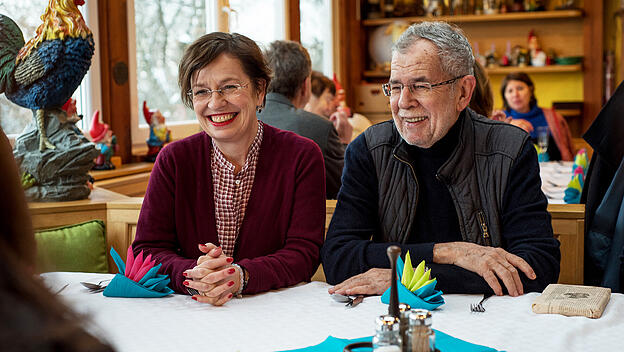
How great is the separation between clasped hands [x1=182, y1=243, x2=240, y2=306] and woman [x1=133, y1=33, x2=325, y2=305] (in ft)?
0.74

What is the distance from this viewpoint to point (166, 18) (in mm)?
4246

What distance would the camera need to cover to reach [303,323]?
145cm

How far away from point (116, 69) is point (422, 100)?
2.06 m

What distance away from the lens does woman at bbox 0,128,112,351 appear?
429 mm

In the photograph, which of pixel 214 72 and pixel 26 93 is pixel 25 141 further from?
pixel 214 72

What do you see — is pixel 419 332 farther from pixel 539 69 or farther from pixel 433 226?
pixel 539 69

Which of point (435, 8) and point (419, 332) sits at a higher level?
point (435, 8)

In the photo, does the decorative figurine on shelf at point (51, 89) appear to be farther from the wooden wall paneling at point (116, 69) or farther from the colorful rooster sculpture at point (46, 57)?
the wooden wall paneling at point (116, 69)

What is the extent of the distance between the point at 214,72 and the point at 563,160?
3354 mm

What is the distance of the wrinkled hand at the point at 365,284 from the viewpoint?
1644 mm

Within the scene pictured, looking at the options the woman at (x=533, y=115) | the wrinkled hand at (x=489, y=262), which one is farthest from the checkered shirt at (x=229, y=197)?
the woman at (x=533, y=115)

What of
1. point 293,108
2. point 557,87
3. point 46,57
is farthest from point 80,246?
point 557,87

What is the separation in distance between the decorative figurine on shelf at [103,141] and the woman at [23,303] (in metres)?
2.71

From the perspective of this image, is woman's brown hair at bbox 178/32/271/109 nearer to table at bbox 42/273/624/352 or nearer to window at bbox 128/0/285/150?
table at bbox 42/273/624/352
